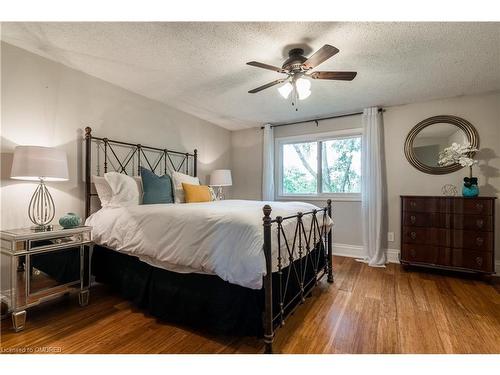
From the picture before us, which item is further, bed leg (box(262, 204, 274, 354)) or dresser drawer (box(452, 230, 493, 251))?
dresser drawer (box(452, 230, 493, 251))

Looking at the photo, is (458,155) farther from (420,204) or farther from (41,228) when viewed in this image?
(41,228)

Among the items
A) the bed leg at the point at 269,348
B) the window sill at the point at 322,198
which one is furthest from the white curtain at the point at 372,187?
the bed leg at the point at 269,348

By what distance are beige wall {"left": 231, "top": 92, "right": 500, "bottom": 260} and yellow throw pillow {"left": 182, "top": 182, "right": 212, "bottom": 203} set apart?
2062 mm

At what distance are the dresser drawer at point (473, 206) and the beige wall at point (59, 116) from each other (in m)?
3.90

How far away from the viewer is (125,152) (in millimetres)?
3023

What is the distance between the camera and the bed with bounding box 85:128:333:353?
158 cm

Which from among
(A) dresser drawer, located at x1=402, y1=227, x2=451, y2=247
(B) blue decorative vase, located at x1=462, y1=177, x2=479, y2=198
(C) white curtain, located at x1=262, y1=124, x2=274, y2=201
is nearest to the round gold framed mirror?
(B) blue decorative vase, located at x1=462, y1=177, x2=479, y2=198

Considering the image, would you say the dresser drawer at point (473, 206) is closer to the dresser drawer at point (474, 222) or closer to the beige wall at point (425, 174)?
the dresser drawer at point (474, 222)

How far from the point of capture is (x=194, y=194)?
3082 mm

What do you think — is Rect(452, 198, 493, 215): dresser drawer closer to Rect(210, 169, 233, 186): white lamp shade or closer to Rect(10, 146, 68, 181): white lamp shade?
Rect(210, 169, 233, 186): white lamp shade

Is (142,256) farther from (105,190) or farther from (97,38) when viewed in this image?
(97,38)

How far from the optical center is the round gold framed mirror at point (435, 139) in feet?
10.5
